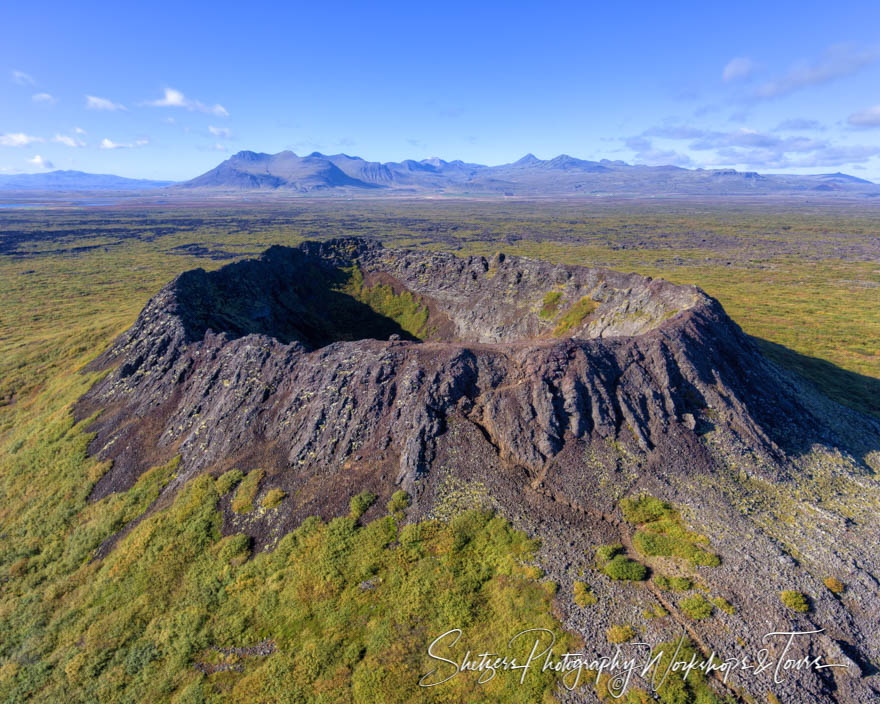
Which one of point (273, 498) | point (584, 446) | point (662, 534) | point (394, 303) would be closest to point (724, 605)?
point (662, 534)

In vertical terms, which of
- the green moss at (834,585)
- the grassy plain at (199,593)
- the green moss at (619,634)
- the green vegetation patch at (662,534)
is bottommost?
the grassy plain at (199,593)

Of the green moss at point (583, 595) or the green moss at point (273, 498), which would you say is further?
the green moss at point (273, 498)

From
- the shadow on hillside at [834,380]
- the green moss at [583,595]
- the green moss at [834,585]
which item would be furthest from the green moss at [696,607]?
the shadow on hillside at [834,380]

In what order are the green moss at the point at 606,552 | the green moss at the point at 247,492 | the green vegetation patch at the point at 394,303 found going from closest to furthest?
1. the green moss at the point at 606,552
2. the green moss at the point at 247,492
3. the green vegetation patch at the point at 394,303

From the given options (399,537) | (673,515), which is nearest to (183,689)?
(399,537)

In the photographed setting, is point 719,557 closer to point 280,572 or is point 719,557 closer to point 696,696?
point 696,696

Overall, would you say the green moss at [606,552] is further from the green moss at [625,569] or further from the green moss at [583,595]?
the green moss at [583,595]

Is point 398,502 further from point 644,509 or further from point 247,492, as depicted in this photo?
point 644,509
